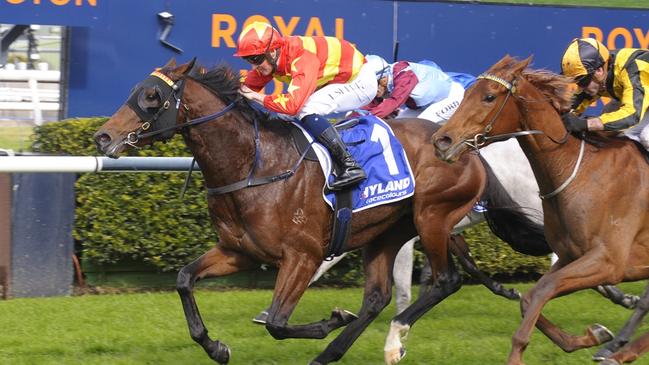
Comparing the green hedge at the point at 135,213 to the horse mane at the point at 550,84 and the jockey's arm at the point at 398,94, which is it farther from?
the horse mane at the point at 550,84

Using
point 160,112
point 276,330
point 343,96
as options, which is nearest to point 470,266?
point 343,96

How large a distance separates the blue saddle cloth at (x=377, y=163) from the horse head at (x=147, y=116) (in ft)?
2.98

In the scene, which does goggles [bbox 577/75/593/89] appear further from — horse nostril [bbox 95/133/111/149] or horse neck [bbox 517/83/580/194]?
horse nostril [bbox 95/133/111/149]

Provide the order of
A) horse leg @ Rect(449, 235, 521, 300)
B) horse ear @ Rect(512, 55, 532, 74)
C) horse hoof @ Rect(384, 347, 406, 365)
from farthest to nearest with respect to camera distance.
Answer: horse leg @ Rect(449, 235, 521, 300), horse hoof @ Rect(384, 347, 406, 365), horse ear @ Rect(512, 55, 532, 74)

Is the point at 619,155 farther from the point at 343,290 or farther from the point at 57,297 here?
the point at 57,297

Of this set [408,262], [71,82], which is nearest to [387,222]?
[408,262]

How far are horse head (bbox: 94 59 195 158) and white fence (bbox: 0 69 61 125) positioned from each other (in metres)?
3.24

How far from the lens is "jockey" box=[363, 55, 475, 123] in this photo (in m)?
7.07

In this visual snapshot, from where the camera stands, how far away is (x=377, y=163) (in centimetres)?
586

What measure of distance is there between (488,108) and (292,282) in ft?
4.17

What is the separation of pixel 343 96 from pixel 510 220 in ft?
4.44

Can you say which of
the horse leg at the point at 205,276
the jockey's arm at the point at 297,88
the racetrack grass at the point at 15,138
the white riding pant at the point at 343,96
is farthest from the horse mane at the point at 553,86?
the racetrack grass at the point at 15,138

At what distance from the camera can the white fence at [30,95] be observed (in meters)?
8.61

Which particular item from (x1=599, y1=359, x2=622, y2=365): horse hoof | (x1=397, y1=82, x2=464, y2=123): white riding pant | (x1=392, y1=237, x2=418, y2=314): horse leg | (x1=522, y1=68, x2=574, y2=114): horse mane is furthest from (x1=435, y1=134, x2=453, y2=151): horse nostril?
(x1=397, y1=82, x2=464, y2=123): white riding pant
